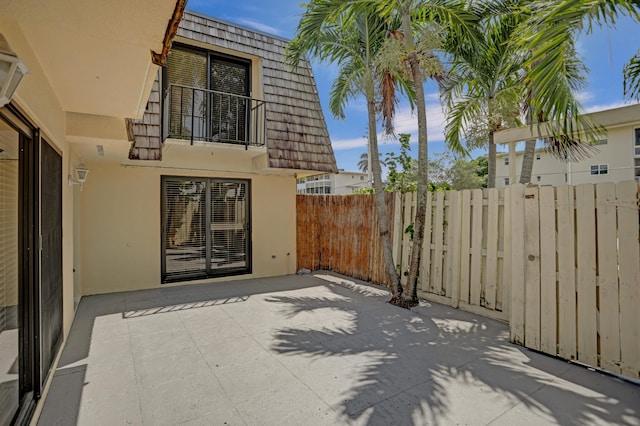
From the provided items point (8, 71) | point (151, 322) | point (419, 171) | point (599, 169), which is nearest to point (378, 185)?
point (419, 171)

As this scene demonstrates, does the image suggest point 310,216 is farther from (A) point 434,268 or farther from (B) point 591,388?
(B) point 591,388

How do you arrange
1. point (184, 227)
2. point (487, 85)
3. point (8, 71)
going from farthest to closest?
point (184, 227) < point (487, 85) < point (8, 71)

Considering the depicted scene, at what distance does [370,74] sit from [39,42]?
17.6ft

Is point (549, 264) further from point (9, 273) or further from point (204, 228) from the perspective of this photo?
point (204, 228)

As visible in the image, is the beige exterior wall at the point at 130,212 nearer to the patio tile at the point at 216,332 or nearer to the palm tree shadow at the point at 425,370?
the patio tile at the point at 216,332

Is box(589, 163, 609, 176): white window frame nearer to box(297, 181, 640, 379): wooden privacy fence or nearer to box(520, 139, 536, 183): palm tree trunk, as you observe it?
box(520, 139, 536, 183): palm tree trunk

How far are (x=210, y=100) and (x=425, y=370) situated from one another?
7196 mm

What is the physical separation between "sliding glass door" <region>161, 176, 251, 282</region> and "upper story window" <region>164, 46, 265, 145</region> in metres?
1.15

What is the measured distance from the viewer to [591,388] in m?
3.20

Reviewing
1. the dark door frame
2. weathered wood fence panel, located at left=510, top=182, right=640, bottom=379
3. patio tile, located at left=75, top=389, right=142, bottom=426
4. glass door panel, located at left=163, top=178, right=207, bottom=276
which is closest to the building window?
weathered wood fence panel, located at left=510, top=182, right=640, bottom=379

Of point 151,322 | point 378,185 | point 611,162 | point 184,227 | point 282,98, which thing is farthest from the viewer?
point 611,162

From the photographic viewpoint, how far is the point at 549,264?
396 centimetres

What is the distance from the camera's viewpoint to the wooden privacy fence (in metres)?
3.41

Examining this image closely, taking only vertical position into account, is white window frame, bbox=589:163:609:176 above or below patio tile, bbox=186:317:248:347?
above
